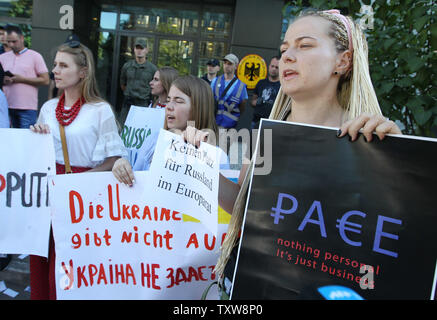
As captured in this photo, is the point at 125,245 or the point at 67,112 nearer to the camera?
the point at 125,245

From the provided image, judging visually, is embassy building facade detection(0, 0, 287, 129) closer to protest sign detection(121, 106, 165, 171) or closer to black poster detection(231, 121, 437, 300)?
protest sign detection(121, 106, 165, 171)

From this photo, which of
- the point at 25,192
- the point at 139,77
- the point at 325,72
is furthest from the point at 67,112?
the point at 139,77

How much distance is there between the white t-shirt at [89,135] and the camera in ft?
7.27

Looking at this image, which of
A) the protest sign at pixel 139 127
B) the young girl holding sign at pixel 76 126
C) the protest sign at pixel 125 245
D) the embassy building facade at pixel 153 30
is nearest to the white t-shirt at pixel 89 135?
the young girl holding sign at pixel 76 126

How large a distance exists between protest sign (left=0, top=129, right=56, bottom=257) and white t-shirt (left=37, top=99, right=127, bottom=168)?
0.43ft

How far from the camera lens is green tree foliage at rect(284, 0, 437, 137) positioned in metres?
2.11

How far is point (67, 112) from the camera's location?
2277 millimetres

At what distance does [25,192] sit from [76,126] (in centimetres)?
48

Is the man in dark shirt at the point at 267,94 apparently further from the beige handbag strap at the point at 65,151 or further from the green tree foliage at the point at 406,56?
the beige handbag strap at the point at 65,151

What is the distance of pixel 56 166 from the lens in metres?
2.23

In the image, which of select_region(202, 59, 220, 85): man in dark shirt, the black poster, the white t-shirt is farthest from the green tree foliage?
select_region(202, 59, 220, 85): man in dark shirt

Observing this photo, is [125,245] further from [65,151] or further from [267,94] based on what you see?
[267,94]
